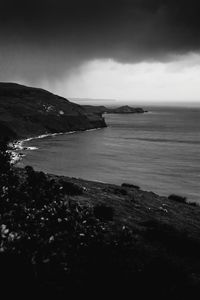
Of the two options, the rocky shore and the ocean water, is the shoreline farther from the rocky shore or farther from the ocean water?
the rocky shore

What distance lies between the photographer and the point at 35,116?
160125 mm

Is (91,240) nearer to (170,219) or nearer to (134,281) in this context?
(134,281)

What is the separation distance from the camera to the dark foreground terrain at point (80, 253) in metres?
12.2

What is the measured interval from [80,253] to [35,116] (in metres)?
149

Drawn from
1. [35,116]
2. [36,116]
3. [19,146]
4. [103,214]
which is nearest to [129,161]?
[19,146]

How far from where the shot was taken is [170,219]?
26.5 meters

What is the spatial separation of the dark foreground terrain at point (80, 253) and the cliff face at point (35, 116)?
11524 centimetres

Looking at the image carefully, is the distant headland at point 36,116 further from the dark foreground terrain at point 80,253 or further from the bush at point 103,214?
the dark foreground terrain at point 80,253

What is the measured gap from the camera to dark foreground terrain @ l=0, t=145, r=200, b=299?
12.2 meters

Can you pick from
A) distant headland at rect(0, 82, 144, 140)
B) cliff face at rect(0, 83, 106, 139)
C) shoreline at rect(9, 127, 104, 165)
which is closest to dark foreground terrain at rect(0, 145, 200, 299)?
shoreline at rect(9, 127, 104, 165)

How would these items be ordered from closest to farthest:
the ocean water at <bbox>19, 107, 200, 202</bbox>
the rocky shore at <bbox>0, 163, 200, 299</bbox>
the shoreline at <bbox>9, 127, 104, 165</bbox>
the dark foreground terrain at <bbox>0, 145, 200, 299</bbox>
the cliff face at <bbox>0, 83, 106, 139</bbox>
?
the dark foreground terrain at <bbox>0, 145, 200, 299</bbox>, the rocky shore at <bbox>0, 163, 200, 299</bbox>, the ocean water at <bbox>19, 107, 200, 202</bbox>, the shoreline at <bbox>9, 127, 104, 165</bbox>, the cliff face at <bbox>0, 83, 106, 139</bbox>

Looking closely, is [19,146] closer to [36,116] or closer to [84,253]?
[36,116]

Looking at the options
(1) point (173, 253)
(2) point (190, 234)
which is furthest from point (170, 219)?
(1) point (173, 253)

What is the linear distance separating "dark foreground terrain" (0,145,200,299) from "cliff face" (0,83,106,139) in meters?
115
